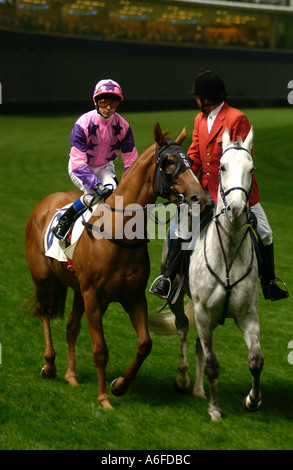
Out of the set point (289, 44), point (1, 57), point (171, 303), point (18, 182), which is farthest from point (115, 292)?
point (289, 44)

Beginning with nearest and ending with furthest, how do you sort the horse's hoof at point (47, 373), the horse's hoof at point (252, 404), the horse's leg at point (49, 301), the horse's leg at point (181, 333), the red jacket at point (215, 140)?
the horse's hoof at point (252, 404) → the red jacket at point (215, 140) → the horse's leg at point (181, 333) → the horse's hoof at point (47, 373) → the horse's leg at point (49, 301)

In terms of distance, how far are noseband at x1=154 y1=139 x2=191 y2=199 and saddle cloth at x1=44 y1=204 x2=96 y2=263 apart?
928mm

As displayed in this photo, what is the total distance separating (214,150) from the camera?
17.3 ft

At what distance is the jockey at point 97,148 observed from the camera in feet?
17.8

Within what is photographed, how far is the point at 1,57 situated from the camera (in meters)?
38.3

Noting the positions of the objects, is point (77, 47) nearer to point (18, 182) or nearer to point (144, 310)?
point (18, 182)

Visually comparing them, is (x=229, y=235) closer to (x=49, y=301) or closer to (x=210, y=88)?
(x=210, y=88)

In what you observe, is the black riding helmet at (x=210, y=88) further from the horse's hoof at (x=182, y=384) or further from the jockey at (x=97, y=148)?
the horse's hoof at (x=182, y=384)

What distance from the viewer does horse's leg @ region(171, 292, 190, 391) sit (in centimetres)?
570

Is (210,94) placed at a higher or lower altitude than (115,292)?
higher

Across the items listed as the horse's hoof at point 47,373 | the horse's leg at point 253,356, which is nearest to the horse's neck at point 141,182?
the horse's leg at point 253,356

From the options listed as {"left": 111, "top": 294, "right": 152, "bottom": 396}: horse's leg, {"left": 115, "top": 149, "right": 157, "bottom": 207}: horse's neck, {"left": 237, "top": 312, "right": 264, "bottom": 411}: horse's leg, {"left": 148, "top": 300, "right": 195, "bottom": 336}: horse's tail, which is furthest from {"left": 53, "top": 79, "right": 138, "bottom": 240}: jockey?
{"left": 237, "top": 312, "right": 264, "bottom": 411}: horse's leg

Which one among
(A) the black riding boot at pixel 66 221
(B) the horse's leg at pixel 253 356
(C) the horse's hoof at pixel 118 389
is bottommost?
(C) the horse's hoof at pixel 118 389
